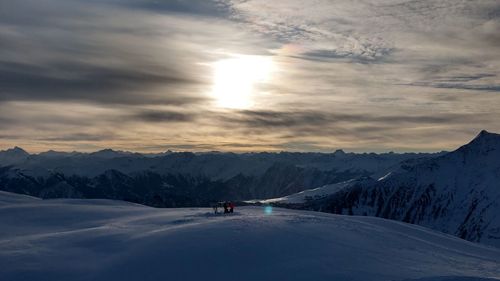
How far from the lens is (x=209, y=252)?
26.7 m

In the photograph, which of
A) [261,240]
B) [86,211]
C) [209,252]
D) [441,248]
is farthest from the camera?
[86,211]

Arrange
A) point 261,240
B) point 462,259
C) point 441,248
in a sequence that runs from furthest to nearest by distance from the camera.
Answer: point 441,248
point 462,259
point 261,240

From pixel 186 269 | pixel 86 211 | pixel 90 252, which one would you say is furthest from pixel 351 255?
pixel 86 211

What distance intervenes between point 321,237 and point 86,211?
1002 inches

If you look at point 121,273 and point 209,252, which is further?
point 209,252

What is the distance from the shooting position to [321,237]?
30734 millimetres

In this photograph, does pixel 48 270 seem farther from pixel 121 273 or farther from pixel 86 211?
pixel 86 211

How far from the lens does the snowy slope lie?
23703 mm

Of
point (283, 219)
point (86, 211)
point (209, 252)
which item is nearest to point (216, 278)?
point (209, 252)

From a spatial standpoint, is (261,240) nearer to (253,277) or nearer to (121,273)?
(253,277)

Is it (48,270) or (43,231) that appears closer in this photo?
(48,270)

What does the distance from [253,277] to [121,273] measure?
6.29 m

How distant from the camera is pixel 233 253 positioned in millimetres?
26734

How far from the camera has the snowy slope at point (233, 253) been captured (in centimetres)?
2370
